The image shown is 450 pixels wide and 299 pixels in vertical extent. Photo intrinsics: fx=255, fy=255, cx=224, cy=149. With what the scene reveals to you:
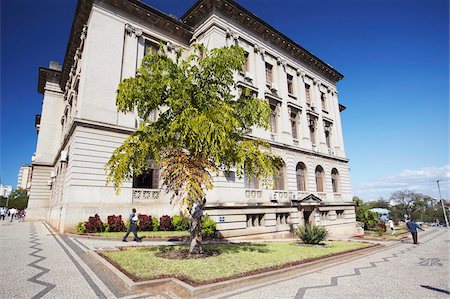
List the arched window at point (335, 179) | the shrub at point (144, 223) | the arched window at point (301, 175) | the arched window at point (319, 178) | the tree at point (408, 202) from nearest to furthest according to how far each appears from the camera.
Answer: the shrub at point (144, 223) → the arched window at point (301, 175) → the arched window at point (319, 178) → the arched window at point (335, 179) → the tree at point (408, 202)

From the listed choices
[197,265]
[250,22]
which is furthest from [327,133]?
[197,265]

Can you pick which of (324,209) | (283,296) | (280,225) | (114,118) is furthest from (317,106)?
(283,296)

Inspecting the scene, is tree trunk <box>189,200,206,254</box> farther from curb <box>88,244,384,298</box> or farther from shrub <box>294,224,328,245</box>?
shrub <box>294,224,328,245</box>

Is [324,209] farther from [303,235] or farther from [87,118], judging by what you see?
[87,118]

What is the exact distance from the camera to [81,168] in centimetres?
1484

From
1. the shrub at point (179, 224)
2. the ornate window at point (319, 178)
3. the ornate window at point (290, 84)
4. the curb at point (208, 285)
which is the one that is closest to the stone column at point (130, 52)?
the shrub at point (179, 224)

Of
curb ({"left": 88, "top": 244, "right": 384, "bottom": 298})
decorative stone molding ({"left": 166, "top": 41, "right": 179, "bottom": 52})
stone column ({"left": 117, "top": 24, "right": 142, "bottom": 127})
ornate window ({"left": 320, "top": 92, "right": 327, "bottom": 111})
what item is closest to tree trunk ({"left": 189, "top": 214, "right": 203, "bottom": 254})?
curb ({"left": 88, "top": 244, "right": 384, "bottom": 298})

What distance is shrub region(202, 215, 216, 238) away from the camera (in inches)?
545

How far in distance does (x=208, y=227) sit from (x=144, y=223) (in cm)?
394

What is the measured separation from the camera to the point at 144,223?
15.0 meters

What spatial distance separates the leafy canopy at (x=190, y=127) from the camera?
7.11m

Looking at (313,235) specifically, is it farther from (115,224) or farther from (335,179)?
(335,179)

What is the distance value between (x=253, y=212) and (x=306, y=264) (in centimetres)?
968

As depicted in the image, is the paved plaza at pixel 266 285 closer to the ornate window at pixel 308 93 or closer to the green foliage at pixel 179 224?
the green foliage at pixel 179 224
